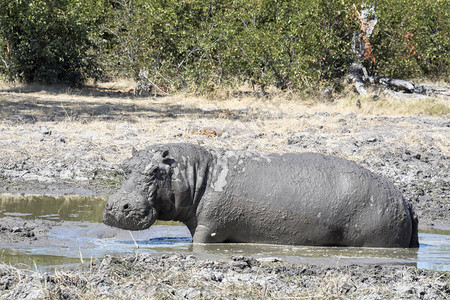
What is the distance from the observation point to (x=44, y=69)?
894 inches

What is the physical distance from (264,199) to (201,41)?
51.0 feet

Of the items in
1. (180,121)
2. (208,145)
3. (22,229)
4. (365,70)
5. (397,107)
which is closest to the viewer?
(22,229)

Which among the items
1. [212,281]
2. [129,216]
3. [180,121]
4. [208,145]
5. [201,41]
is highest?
[212,281]

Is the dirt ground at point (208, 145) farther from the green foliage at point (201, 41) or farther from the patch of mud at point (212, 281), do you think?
the green foliage at point (201, 41)

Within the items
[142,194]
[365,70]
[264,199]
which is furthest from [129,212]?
[365,70]

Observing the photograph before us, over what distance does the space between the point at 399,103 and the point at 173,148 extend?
12.3m

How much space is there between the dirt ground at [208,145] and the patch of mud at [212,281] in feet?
0.03

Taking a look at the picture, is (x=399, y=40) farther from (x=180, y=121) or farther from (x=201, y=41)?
(x=180, y=121)

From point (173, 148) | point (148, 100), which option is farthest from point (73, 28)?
point (173, 148)

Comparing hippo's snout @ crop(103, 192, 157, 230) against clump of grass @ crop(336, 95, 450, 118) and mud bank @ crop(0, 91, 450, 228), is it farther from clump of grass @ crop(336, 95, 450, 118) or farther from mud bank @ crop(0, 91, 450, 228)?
clump of grass @ crop(336, 95, 450, 118)

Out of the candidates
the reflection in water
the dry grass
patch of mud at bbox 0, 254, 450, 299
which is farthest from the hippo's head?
the dry grass

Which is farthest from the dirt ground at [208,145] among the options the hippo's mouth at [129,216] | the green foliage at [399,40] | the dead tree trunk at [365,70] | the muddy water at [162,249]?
the green foliage at [399,40]

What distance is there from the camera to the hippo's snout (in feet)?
22.2

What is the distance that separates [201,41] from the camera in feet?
72.6
